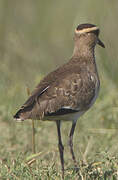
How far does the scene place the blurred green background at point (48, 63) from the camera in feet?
23.3

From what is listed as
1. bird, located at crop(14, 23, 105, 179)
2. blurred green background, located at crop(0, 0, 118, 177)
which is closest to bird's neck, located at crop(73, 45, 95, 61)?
bird, located at crop(14, 23, 105, 179)

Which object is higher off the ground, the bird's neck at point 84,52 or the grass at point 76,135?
the bird's neck at point 84,52

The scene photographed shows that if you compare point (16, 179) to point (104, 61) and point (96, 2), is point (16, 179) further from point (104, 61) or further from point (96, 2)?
point (96, 2)

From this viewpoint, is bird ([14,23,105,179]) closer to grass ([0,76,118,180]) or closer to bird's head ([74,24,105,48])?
bird's head ([74,24,105,48])

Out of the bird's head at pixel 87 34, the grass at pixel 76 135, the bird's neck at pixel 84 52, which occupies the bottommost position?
the grass at pixel 76 135

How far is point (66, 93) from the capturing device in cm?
547

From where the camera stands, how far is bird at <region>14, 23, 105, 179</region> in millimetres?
5312

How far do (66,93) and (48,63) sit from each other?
5434mm

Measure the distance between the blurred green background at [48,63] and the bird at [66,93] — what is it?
457 millimetres

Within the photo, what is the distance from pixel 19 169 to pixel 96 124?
2.55 m

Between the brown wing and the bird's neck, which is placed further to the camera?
the bird's neck

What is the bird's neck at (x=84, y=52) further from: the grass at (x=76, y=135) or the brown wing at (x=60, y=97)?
the grass at (x=76, y=135)

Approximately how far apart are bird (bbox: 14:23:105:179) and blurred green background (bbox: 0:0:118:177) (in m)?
0.46

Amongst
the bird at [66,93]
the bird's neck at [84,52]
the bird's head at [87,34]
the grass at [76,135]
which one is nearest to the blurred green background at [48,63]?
the grass at [76,135]
